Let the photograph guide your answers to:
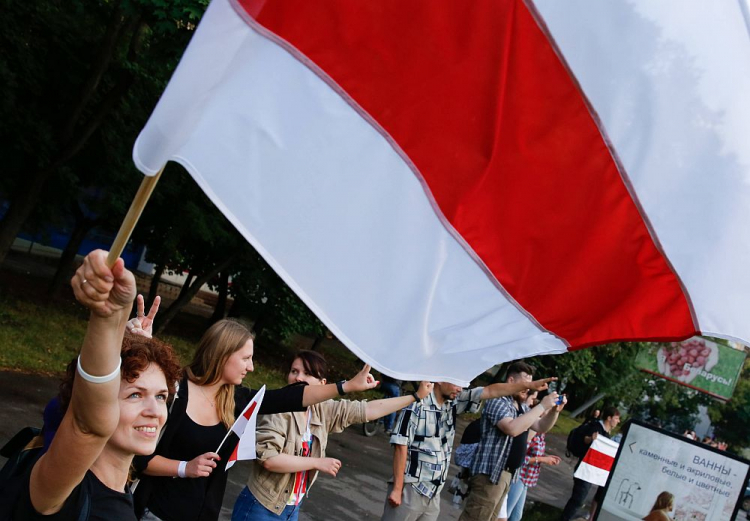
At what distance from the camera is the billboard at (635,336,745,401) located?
3712 cm

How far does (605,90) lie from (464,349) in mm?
1116

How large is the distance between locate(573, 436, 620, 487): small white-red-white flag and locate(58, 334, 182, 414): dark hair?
9.30 metres

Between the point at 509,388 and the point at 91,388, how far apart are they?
5070 millimetres

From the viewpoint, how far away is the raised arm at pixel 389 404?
18.6ft

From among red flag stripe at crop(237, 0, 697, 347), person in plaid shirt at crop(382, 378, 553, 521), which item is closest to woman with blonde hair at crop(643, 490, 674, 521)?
person in plaid shirt at crop(382, 378, 553, 521)

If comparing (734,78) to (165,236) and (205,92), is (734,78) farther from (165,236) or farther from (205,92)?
(165,236)

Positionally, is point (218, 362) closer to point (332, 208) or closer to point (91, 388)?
point (332, 208)

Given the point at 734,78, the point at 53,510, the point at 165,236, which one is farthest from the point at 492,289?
the point at 165,236

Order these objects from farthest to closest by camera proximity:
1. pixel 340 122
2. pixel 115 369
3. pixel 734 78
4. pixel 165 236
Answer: pixel 165 236
pixel 734 78
pixel 340 122
pixel 115 369

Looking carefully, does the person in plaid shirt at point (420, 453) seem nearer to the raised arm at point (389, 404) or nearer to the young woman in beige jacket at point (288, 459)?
the raised arm at point (389, 404)

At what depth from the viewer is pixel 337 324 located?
284 centimetres

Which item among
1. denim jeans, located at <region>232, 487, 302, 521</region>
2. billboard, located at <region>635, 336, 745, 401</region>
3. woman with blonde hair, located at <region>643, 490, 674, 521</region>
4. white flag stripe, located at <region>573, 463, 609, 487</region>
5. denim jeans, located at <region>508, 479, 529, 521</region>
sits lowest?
denim jeans, located at <region>232, 487, 302, 521</region>

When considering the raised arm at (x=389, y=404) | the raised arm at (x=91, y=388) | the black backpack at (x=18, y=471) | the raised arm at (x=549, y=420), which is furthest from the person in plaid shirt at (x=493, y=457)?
the raised arm at (x=91, y=388)

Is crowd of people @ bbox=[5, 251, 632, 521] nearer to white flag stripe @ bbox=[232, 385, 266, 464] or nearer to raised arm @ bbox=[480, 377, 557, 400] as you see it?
raised arm @ bbox=[480, 377, 557, 400]
